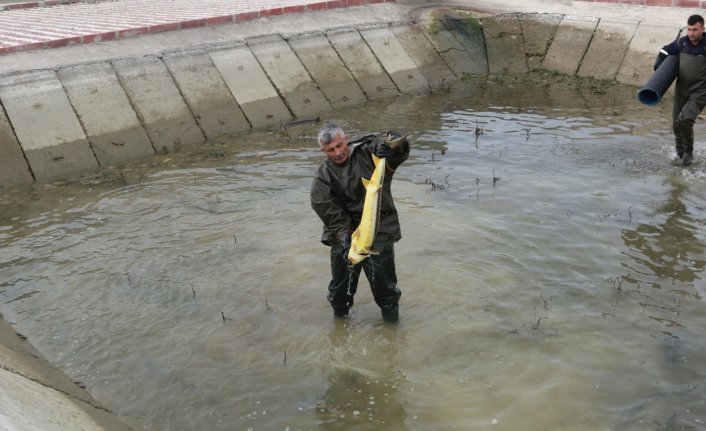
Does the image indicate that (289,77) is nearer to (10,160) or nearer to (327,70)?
(327,70)

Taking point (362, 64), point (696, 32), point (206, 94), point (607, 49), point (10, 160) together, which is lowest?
point (607, 49)

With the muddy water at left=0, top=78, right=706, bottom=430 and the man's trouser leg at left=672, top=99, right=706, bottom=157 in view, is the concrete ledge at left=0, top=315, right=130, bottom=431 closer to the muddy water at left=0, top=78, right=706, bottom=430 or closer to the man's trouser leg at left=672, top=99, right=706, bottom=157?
the muddy water at left=0, top=78, right=706, bottom=430

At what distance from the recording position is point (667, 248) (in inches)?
314

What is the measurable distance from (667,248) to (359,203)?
13.7 feet

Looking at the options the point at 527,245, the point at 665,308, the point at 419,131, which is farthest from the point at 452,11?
the point at 665,308

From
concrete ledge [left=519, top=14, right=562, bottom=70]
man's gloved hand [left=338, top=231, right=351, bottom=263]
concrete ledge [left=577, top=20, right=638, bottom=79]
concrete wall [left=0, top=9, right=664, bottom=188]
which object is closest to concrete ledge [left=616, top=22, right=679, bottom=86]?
concrete wall [left=0, top=9, right=664, bottom=188]

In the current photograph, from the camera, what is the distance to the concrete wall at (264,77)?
11195mm

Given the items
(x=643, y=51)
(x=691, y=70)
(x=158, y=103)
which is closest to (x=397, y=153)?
(x=691, y=70)

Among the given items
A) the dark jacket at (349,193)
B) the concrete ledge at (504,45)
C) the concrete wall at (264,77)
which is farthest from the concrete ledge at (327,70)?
the dark jacket at (349,193)

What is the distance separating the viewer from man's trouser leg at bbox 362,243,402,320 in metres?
6.00

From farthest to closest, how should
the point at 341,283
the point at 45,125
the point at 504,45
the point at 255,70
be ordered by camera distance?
the point at 504,45 → the point at 255,70 → the point at 45,125 → the point at 341,283

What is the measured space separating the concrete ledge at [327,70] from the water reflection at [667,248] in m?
7.17

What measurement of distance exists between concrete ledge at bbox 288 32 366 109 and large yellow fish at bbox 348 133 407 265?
8801mm

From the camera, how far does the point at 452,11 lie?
57.3 ft
